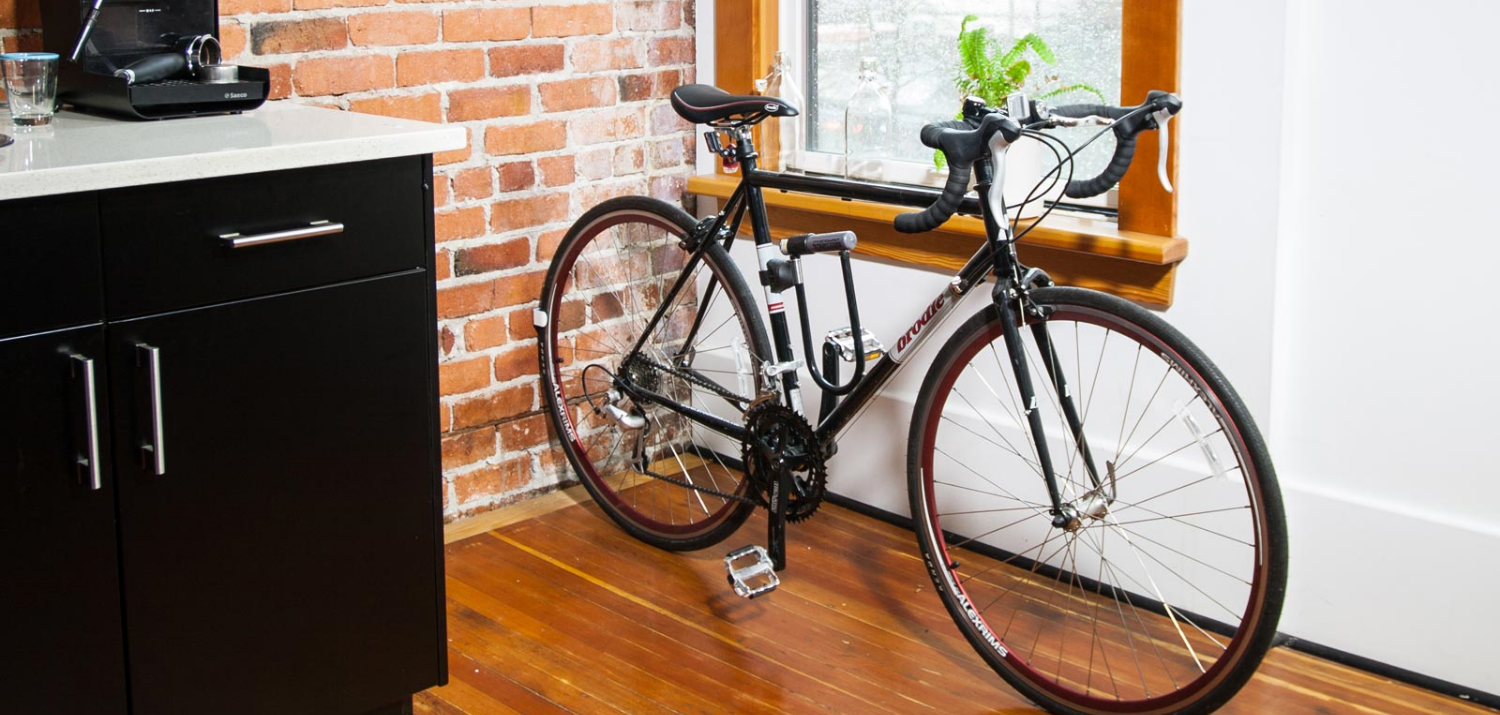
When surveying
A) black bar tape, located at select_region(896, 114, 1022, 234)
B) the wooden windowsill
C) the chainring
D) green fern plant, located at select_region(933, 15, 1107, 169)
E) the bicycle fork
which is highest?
green fern plant, located at select_region(933, 15, 1107, 169)

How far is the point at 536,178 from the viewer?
9.60ft

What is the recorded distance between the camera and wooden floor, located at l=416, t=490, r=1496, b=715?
88.0 inches

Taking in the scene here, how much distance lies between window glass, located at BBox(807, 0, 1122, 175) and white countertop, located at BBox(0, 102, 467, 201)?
1.14 metres

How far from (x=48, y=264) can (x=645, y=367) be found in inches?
53.4

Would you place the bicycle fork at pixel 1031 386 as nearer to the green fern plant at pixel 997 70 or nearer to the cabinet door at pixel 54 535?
the green fern plant at pixel 997 70

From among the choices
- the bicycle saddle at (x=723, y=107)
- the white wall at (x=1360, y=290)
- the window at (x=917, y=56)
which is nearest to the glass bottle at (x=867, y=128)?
the window at (x=917, y=56)

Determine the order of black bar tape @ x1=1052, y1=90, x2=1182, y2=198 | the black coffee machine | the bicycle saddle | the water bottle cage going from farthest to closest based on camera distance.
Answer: the water bottle cage
the bicycle saddle
the black coffee machine
black bar tape @ x1=1052, y1=90, x2=1182, y2=198

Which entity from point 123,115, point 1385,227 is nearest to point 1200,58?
point 1385,227

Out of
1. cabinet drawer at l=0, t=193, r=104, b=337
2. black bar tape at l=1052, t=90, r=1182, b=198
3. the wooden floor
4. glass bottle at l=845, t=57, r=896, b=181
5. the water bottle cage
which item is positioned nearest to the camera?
cabinet drawer at l=0, t=193, r=104, b=337

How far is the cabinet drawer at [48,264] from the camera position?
1618mm

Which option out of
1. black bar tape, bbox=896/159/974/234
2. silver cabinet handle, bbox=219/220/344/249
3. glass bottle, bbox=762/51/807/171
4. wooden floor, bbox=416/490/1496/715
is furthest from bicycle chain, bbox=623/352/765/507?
silver cabinet handle, bbox=219/220/344/249

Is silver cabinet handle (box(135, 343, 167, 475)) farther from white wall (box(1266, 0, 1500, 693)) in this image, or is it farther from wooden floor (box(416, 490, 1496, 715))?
white wall (box(1266, 0, 1500, 693))

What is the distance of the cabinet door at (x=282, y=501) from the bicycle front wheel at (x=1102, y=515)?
831 mm

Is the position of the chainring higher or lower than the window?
lower
